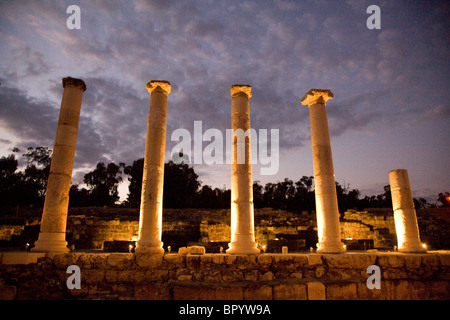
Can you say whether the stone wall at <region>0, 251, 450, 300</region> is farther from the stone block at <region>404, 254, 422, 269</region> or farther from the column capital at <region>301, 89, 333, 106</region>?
the column capital at <region>301, 89, 333, 106</region>

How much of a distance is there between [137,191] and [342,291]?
4501cm

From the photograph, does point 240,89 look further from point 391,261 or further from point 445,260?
point 445,260

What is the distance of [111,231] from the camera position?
850 inches

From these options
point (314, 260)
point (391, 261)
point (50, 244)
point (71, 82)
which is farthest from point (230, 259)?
point (71, 82)

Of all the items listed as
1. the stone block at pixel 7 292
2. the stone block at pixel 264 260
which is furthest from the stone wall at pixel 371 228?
the stone block at pixel 7 292

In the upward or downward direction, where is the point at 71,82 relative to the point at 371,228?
upward

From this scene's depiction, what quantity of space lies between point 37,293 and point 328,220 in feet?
38.1

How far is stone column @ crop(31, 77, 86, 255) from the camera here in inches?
409

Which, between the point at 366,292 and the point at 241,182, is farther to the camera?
the point at 241,182

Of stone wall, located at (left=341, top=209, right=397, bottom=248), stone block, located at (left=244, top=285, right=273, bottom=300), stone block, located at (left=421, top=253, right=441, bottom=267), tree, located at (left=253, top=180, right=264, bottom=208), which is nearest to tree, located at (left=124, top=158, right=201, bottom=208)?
tree, located at (left=253, top=180, right=264, bottom=208)

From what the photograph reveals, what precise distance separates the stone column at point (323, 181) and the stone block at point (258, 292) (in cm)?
425

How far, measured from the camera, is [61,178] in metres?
11.2
